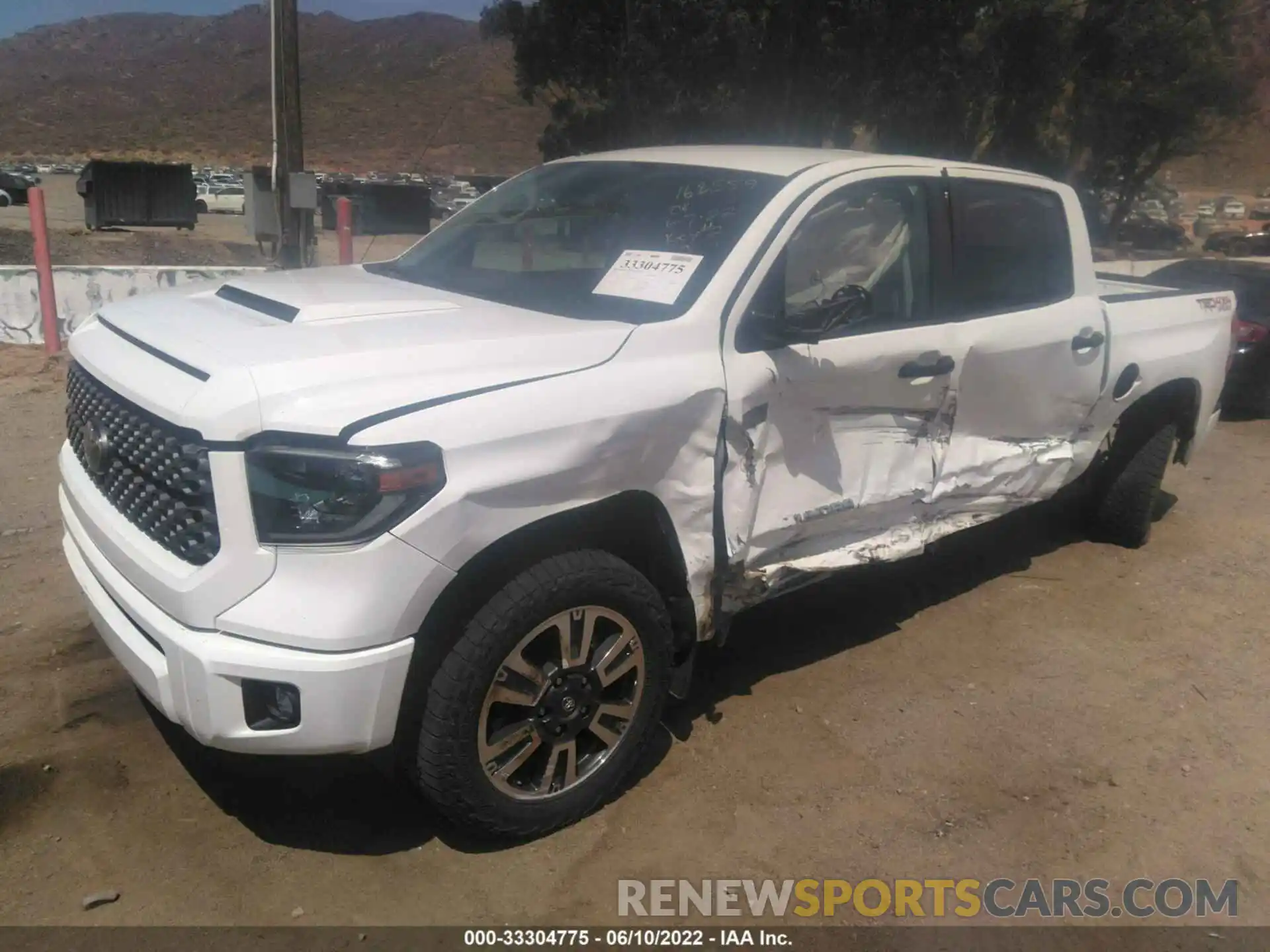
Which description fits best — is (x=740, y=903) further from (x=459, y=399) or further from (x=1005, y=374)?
(x=1005, y=374)

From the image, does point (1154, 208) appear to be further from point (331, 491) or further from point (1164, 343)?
point (331, 491)

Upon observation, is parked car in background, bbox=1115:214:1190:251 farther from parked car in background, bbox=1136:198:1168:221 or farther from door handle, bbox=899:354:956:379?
door handle, bbox=899:354:956:379

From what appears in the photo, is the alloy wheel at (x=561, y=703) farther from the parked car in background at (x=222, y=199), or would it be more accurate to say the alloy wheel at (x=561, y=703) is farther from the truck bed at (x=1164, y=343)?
the parked car in background at (x=222, y=199)

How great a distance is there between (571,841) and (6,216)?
29432 mm

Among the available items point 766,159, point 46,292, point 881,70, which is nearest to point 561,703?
point 766,159

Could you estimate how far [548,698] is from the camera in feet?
9.70

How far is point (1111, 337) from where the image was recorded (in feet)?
15.9

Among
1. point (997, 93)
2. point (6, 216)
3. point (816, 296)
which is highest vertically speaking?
point (997, 93)

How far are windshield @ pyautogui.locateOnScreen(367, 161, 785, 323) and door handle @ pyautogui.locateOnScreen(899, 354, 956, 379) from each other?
793 millimetres

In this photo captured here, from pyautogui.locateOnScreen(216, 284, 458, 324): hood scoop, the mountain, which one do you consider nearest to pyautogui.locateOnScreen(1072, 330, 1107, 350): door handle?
pyautogui.locateOnScreen(216, 284, 458, 324): hood scoop

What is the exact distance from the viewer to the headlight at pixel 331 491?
2.50 m

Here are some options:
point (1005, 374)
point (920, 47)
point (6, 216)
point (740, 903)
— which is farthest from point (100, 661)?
point (6, 216)

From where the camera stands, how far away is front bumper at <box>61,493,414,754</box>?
2.52m

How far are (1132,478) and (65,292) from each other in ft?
27.6
